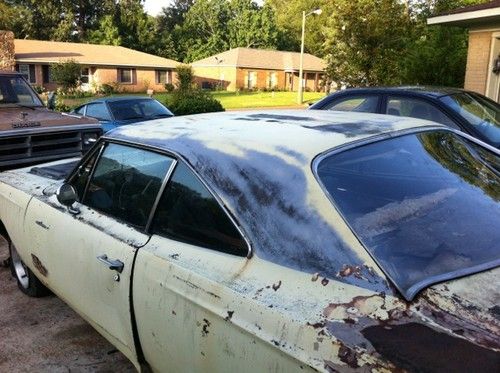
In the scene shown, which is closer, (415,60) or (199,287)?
(199,287)

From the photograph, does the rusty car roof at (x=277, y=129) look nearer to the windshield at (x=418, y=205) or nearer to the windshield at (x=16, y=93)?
the windshield at (x=418, y=205)

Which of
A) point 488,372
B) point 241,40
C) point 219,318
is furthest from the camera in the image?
point 241,40

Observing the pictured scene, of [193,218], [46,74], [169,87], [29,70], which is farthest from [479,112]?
[46,74]

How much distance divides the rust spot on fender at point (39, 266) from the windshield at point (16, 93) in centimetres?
463

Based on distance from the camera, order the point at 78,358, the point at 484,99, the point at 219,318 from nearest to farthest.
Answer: the point at 219,318 < the point at 78,358 < the point at 484,99

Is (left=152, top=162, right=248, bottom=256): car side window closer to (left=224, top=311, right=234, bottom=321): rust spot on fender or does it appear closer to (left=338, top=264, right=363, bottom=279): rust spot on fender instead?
(left=224, top=311, right=234, bottom=321): rust spot on fender

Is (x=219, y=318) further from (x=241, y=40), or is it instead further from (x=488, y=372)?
(x=241, y=40)

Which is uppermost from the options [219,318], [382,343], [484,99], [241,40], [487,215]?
[241,40]

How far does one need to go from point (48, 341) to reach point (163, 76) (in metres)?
47.3

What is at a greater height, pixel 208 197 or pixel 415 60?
pixel 415 60

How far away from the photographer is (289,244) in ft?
6.39

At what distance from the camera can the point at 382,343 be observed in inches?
62.0

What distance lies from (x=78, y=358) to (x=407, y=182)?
8.23 feet

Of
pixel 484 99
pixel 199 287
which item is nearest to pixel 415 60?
pixel 484 99
